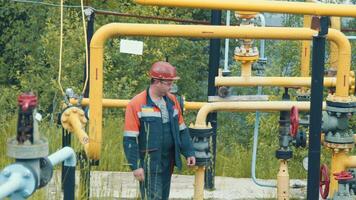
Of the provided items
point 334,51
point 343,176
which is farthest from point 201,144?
point 334,51

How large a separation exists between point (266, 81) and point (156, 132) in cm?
95

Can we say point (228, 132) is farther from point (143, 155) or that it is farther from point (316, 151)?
point (316, 151)

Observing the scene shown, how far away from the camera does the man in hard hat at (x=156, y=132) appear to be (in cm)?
538

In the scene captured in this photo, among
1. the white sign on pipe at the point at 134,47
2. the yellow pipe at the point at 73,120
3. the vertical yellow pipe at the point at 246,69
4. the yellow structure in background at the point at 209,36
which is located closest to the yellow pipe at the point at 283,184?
the yellow structure in background at the point at 209,36

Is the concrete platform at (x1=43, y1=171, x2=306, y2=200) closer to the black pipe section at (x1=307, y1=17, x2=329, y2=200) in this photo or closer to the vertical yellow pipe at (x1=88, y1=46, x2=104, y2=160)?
the vertical yellow pipe at (x1=88, y1=46, x2=104, y2=160)

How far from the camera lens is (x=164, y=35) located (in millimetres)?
5055

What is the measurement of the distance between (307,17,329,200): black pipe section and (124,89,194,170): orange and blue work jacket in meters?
0.99

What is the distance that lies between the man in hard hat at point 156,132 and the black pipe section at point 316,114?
3.18ft

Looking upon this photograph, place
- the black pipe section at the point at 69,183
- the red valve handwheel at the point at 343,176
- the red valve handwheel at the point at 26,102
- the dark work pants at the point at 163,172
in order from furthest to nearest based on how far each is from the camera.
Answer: the dark work pants at the point at 163,172, the red valve handwheel at the point at 343,176, the black pipe section at the point at 69,183, the red valve handwheel at the point at 26,102

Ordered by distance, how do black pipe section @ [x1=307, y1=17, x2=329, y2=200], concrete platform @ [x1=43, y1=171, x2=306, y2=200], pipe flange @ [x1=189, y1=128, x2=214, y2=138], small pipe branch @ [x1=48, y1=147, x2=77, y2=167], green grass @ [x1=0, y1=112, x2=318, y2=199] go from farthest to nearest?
green grass @ [x1=0, y1=112, x2=318, y2=199], concrete platform @ [x1=43, y1=171, x2=306, y2=200], pipe flange @ [x1=189, y1=128, x2=214, y2=138], black pipe section @ [x1=307, y1=17, x2=329, y2=200], small pipe branch @ [x1=48, y1=147, x2=77, y2=167]

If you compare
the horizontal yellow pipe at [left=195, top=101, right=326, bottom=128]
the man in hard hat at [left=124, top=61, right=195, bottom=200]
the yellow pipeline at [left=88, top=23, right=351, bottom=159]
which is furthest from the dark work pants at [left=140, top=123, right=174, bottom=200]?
the yellow pipeline at [left=88, top=23, right=351, bottom=159]

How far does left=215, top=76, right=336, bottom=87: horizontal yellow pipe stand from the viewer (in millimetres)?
5922

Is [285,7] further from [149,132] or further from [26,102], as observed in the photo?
[26,102]

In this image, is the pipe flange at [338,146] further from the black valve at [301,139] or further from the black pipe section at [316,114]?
the black pipe section at [316,114]
